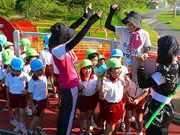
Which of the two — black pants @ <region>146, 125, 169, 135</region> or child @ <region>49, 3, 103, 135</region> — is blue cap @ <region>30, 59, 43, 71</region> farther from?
black pants @ <region>146, 125, 169, 135</region>

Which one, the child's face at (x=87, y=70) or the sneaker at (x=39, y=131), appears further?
the sneaker at (x=39, y=131)

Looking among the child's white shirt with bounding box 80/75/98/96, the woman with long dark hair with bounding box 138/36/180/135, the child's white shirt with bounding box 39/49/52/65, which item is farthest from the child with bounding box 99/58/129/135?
the child's white shirt with bounding box 39/49/52/65

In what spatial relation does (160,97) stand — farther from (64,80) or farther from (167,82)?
(64,80)

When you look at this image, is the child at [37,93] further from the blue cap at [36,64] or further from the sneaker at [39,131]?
the sneaker at [39,131]

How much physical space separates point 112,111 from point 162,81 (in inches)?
41.5

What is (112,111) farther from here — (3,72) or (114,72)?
(3,72)

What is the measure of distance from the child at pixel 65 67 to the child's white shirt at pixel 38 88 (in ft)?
2.16

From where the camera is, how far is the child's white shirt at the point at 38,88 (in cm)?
362

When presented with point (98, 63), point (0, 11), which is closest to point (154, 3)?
point (0, 11)

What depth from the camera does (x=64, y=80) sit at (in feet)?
10.0

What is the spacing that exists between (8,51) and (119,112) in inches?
97.7

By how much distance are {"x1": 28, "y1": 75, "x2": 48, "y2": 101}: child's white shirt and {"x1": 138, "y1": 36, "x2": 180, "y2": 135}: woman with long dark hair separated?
172 centimetres

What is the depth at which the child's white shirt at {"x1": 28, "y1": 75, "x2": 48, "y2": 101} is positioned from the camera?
362cm

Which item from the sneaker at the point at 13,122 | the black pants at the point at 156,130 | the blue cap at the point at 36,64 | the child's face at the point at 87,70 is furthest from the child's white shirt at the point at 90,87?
the sneaker at the point at 13,122
